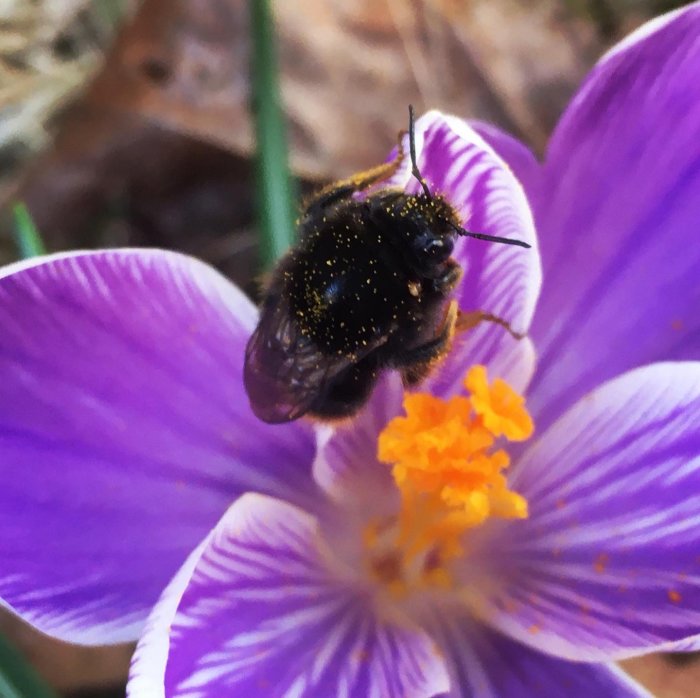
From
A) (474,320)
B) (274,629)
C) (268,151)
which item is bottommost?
(274,629)

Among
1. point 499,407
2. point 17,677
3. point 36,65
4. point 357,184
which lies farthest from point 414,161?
point 36,65

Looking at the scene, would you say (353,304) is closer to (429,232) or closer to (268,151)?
(429,232)

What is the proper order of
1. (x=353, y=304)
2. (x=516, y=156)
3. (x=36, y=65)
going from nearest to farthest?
(x=353, y=304) < (x=516, y=156) < (x=36, y=65)

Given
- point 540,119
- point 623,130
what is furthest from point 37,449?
point 540,119

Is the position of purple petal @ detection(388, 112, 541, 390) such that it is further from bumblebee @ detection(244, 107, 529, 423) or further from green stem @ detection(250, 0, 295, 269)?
green stem @ detection(250, 0, 295, 269)

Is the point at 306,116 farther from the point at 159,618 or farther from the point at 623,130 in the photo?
the point at 159,618

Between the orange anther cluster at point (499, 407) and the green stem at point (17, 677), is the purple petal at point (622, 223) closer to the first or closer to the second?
the orange anther cluster at point (499, 407)
